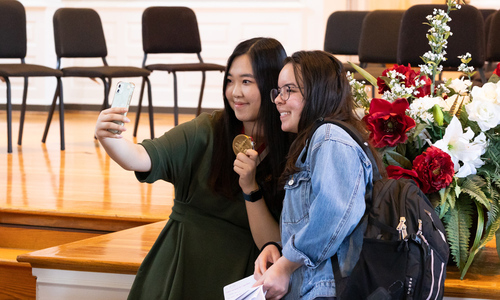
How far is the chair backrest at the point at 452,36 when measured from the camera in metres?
3.59

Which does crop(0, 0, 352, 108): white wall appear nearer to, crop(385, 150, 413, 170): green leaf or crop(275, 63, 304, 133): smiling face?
crop(385, 150, 413, 170): green leaf

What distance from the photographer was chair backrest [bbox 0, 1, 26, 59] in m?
4.62

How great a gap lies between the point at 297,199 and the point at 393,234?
8.9 inches

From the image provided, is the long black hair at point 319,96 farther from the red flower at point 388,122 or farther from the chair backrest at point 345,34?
the chair backrest at point 345,34

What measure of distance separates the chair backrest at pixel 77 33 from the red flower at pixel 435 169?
383cm

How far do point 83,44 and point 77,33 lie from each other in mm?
95

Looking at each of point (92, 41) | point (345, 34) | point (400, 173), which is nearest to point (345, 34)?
point (345, 34)

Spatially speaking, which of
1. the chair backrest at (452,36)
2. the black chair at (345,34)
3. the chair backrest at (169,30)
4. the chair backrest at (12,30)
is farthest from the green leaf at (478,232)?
the chair backrest at (12,30)

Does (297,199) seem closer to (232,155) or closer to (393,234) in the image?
(393,234)

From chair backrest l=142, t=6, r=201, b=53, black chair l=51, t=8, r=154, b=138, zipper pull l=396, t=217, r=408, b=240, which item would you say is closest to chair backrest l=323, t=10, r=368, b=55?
chair backrest l=142, t=6, r=201, b=53

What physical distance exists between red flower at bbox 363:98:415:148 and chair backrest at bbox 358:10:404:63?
9.80 feet

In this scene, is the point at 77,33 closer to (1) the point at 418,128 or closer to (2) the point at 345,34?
(2) the point at 345,34

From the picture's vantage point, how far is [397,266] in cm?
132

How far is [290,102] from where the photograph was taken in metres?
1.48
